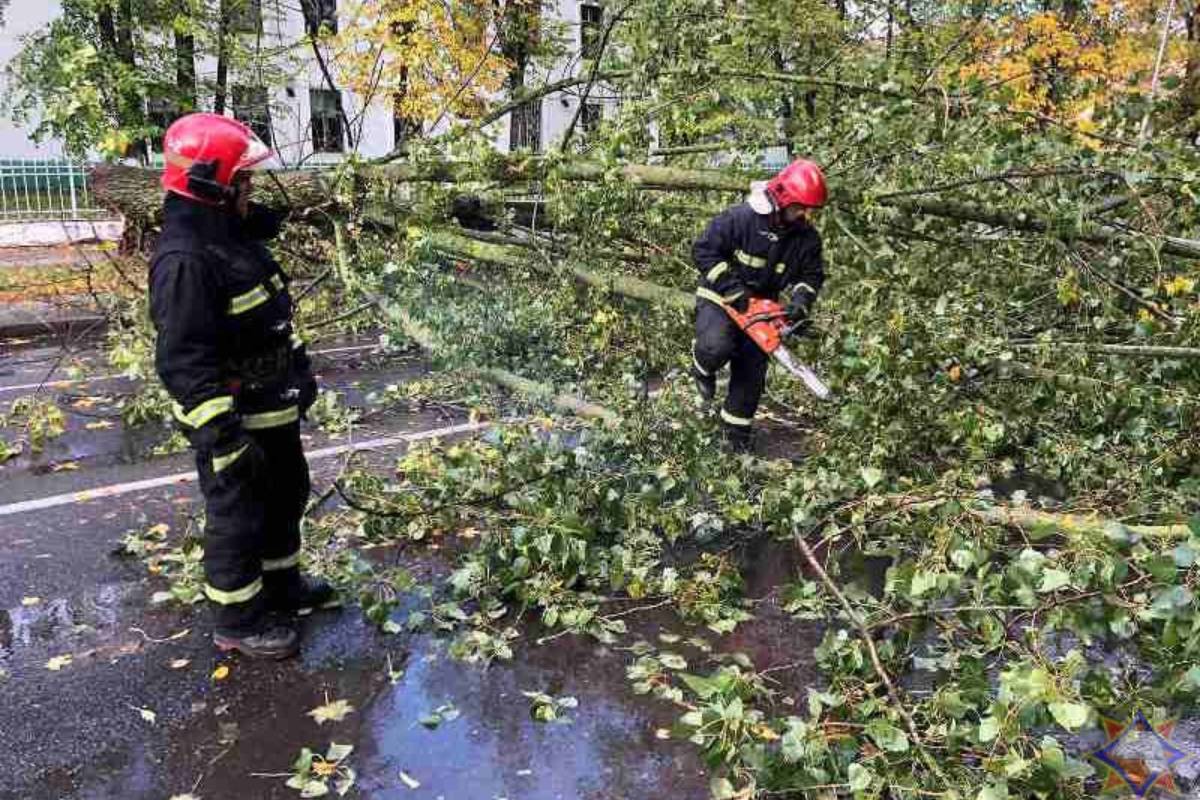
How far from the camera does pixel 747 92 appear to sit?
5598 mm

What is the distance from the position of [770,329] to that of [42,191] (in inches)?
511

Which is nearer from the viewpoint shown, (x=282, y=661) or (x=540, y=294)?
(x=282, y=661)

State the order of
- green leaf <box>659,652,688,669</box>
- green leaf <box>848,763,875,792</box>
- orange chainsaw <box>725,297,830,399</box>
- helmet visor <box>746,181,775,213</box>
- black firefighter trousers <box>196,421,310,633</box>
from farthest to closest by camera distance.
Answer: helmet visor <box>746,181,775,213</box>
orange chainsaw <box>725,297,830,399</box>
green leaf <box>659,652,688,669</box>
black firefighter trousers <box>196,421,310,633</box>
green leaf <box>848,763,875,792</box>

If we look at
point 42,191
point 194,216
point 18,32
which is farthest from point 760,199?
point 18,32

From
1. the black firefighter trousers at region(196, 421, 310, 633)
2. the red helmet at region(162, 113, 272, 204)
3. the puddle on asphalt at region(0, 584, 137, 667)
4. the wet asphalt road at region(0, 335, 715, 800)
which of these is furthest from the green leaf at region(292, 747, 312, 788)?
the red helmet at region(162, 113, 272, 204)

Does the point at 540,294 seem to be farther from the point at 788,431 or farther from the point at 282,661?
the point at 282,661

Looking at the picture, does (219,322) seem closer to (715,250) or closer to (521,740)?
(521,740)

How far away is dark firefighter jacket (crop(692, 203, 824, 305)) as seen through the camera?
4.89 m

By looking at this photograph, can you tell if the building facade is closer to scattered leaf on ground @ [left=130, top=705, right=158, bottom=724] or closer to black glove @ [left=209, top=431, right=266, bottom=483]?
black glove @ [left=209, top=431, right=266, bottom=483]

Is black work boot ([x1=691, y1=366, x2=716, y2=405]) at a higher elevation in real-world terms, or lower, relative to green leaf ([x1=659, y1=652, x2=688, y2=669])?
higher

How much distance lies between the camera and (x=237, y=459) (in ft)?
9.55

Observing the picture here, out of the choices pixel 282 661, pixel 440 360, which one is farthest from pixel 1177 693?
pixel 440 360

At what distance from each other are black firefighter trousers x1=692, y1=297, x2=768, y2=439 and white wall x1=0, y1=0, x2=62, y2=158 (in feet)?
66.3

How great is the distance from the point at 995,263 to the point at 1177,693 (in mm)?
3356
